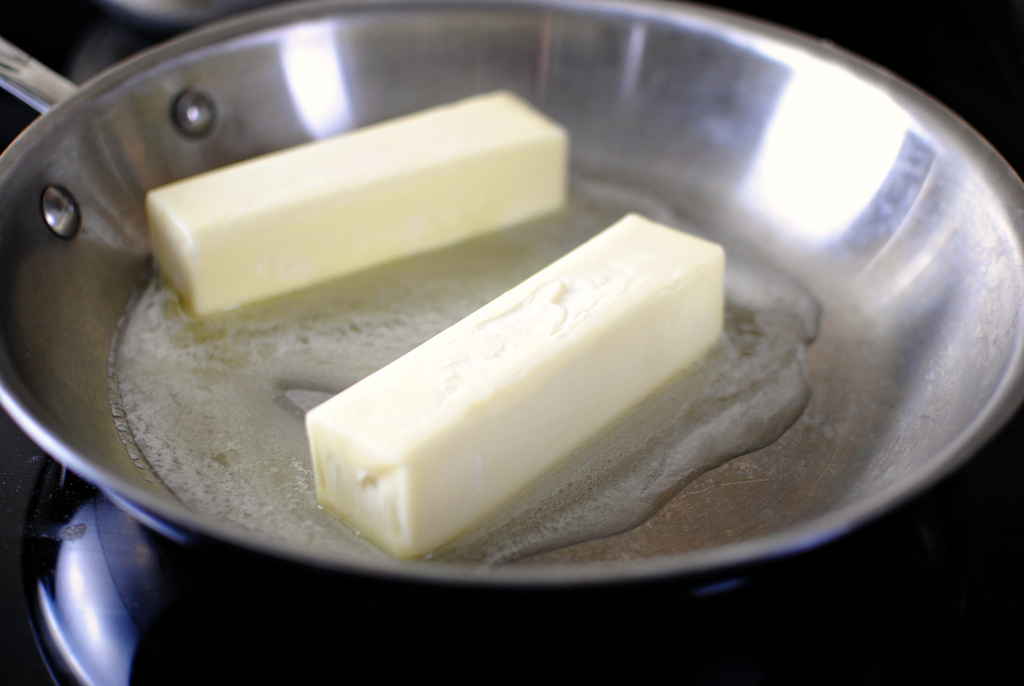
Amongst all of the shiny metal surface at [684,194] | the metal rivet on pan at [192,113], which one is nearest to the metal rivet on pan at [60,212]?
the shiny metal surface at [684,194]

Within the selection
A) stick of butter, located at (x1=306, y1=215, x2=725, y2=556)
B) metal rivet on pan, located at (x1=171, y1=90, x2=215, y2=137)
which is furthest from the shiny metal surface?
stick of butter, located at (x1=306, y1=215, x2=725, y2=556)

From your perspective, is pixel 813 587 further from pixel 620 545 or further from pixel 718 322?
pixel 718 322

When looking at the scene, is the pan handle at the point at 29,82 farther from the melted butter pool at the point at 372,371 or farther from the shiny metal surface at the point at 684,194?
the melted butter pool at the point at 372,371

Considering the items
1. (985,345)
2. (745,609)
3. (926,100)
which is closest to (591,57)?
(926,100)

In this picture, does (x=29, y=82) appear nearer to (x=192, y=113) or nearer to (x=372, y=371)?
→ (x=192, y=113)

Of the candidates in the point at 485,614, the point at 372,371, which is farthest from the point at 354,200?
the point at 485,614

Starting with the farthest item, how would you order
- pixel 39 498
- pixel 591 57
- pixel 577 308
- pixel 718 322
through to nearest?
1. pixel 591 57
2. pixel 718 322
3. pixel 577 308
4. pixel 39 498
